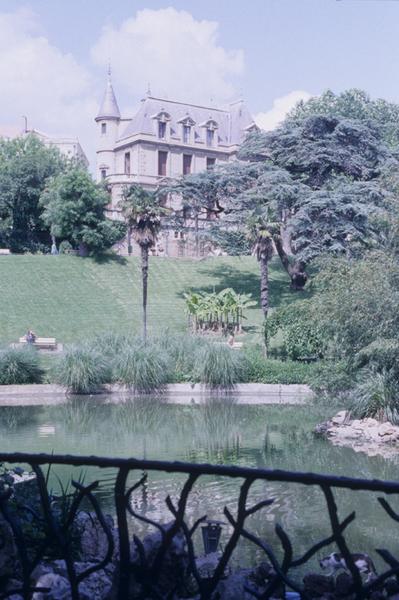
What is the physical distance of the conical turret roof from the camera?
61312 millimetres

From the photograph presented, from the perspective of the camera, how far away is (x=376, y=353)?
17.0 meters

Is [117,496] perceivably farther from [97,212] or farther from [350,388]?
[97,212]

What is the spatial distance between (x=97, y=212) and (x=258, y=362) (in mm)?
22401

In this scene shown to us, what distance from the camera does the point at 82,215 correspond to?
140ft

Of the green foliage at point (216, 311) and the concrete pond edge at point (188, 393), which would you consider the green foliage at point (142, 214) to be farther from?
the concrete pond edge at point (188, 393)

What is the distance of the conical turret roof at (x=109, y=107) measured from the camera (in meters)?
61.3

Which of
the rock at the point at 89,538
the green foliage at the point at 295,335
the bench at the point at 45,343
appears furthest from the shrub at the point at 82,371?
the rock at the point at 89,538

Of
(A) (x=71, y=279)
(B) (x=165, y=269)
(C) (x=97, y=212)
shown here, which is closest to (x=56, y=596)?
(A) (x=71, y=279)

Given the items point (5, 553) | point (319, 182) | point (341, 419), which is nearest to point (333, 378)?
point (341, 419)

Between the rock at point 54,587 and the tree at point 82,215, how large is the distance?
38.2 meters

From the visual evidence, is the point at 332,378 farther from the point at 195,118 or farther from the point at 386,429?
the point at 195,118

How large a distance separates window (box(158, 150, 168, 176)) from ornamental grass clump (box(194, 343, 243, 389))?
38186 millimetres

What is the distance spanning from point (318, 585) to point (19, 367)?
1970cm

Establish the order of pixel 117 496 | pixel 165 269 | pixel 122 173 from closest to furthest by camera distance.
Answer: pixel 117 496 < pixel 165 269 < pixel 122 173
